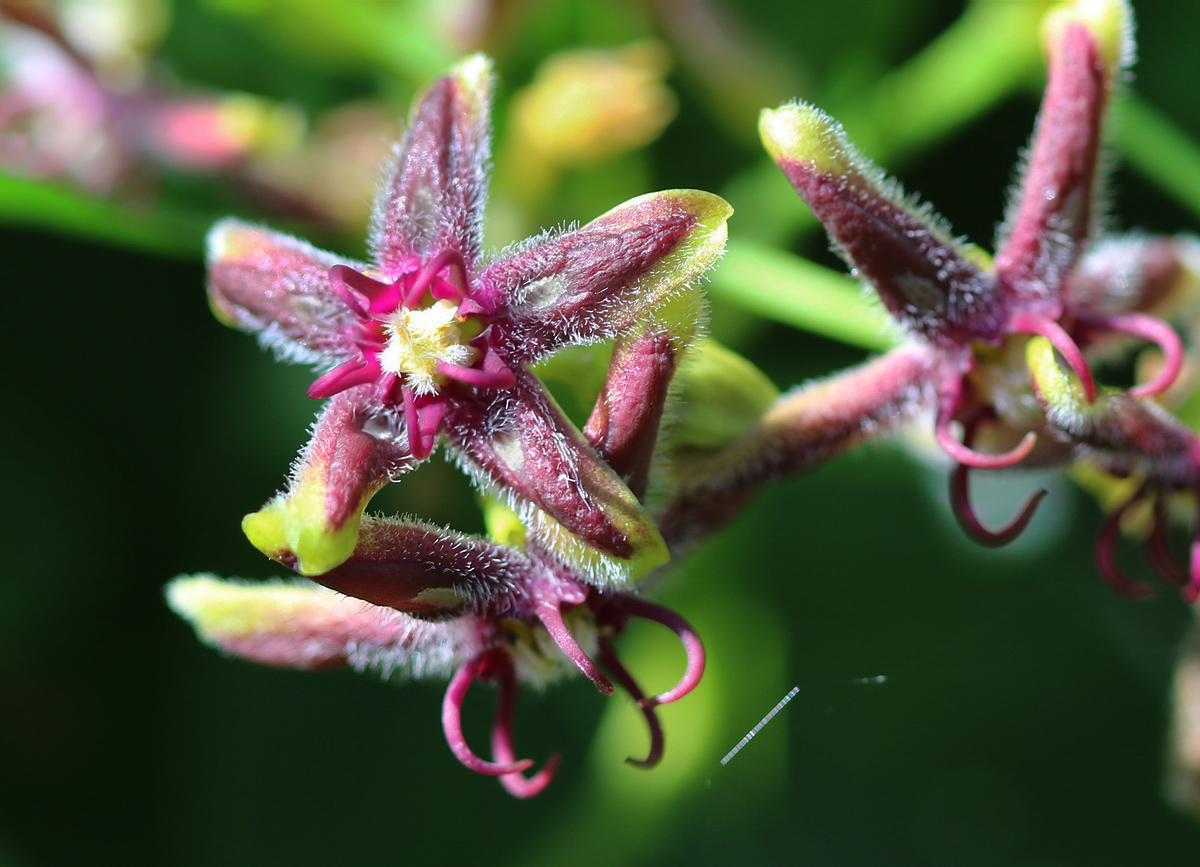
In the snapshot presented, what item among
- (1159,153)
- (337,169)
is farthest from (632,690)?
(1159,153)

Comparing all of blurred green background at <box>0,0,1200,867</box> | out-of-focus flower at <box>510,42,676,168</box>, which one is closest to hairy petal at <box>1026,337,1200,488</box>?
blurred green background at <box>0,0,1200,867</box>

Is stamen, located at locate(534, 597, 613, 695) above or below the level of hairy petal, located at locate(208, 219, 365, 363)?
below

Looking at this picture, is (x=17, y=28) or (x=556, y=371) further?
(x=17, y=28)

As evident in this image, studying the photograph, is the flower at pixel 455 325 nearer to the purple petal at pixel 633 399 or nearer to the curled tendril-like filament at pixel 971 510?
the purple petal at pixel 633 399

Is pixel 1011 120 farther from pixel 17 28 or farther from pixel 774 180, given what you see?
pixel 17 28

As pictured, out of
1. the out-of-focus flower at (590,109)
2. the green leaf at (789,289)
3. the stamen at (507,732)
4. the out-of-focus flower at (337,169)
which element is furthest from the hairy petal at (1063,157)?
the out-of-focus flower at (337,169)

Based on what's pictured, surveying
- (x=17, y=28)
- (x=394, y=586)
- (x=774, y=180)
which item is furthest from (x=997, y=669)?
(x=17, y=28)

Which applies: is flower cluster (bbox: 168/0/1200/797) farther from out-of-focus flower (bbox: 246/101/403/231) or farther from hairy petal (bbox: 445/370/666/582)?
out-of-focus flower (bbox: 246/101/403/231)
